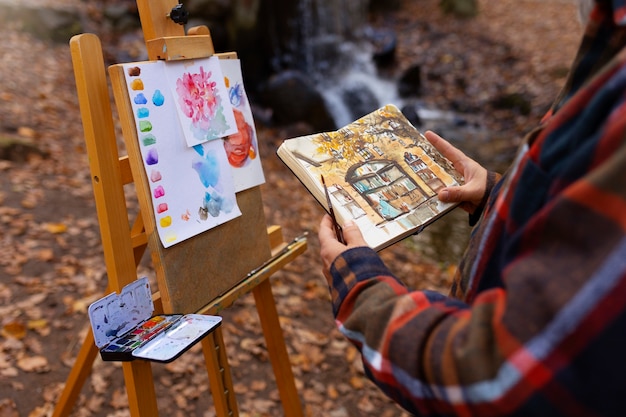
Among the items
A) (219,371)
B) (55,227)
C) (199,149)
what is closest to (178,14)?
(199,149)

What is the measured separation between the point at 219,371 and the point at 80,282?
5.85 feet

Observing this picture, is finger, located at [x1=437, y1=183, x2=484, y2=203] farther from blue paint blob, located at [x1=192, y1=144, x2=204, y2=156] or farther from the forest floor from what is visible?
the forest floor

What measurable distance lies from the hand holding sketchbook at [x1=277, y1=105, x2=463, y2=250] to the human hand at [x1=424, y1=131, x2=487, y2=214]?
0.07 feet

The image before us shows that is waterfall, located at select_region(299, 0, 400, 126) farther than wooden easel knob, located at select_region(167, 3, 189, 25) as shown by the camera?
Yes

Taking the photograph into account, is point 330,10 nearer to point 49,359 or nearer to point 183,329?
point 49,359

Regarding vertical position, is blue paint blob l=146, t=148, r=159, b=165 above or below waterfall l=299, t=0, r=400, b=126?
below

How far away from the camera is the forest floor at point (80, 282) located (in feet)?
8.23


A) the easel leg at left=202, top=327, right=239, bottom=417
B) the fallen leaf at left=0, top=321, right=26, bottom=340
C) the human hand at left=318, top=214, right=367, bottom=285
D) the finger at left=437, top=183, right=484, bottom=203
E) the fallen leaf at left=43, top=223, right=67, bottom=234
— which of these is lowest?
the fallen leaf at left=0, top=321, right=26, bottom=340

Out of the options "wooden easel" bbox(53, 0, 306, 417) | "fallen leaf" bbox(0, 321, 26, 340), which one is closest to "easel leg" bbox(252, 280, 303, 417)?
"wooden easel" bbox(53, 0, 306, 417)

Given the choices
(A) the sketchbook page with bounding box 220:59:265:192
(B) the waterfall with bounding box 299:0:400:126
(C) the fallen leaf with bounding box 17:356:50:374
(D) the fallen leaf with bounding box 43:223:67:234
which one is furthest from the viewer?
(B) the waterfall with bounding box 299:0:400:126

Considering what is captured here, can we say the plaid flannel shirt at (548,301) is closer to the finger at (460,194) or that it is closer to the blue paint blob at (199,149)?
the finger at (460,194)

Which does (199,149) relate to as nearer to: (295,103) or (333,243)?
(333,243)

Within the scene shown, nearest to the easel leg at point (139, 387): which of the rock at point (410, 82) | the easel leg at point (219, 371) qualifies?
the easel leg at point (219, 371)

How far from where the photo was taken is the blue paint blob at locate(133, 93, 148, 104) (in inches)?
54.6
